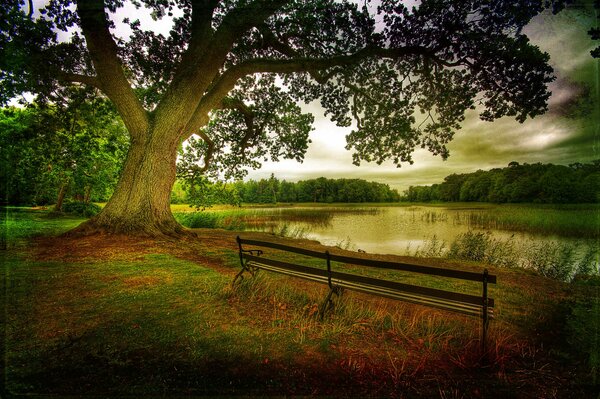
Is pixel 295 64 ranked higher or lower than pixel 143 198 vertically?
higher

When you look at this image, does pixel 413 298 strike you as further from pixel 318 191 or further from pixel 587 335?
pixel 318 191

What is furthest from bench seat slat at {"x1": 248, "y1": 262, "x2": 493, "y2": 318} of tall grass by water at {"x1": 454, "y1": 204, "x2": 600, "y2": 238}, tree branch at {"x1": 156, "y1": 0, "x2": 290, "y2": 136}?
tall grass by water at {"x1": 454, "y1": 204, "x2": 600, "y2": 238}

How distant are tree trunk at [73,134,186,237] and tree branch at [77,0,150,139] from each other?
2.85 feet

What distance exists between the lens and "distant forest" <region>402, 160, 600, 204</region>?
864 centimetres

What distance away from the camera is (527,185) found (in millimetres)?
26531

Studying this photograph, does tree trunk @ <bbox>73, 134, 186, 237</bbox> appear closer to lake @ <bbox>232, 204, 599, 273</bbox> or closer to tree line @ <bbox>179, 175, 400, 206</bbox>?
lake @ <bbox>232, 204, 599, 273</bbox>

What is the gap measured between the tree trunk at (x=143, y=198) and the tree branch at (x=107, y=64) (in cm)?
87

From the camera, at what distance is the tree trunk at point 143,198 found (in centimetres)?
783

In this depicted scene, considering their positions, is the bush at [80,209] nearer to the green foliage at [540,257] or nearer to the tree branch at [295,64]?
the tree branch at [295,64]

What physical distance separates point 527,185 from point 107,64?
3625cm

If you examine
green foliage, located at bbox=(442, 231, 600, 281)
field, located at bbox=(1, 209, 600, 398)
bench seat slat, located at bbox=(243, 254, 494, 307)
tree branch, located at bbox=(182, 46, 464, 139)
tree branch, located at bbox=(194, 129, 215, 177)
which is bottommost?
green foliage, located at bbox=(442, 231, 600, 281)

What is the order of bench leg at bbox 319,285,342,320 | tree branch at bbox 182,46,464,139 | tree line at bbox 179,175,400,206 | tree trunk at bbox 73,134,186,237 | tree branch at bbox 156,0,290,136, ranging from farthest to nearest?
1. tree line at bbox 179,175,400,206
2. tree branch at bbox 182,46,464,139
3. tree branch at bbox 156,0,290,136
4. tree trunk at bbox 73,134,186,237
5. bench leg at bbox 319,285,342,320

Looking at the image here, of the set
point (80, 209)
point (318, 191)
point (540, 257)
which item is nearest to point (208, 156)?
point (80, 209)

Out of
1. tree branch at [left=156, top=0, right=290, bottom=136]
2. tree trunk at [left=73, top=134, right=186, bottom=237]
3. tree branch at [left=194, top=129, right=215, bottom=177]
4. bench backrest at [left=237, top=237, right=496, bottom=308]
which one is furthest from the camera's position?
tree branch at [left=194, top=129, right=215, bottom=177]
